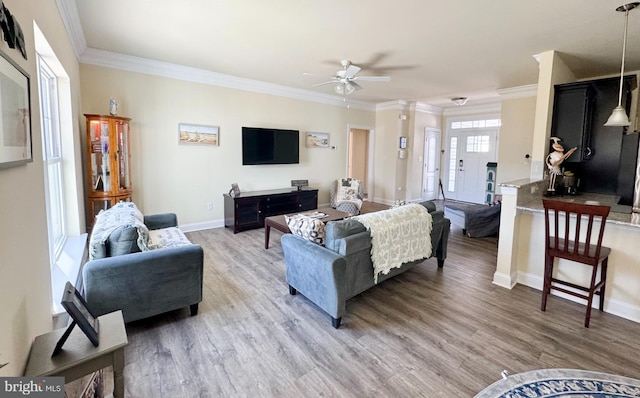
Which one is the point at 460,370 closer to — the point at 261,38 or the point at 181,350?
the point at 181,350

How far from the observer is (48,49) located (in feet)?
7.54

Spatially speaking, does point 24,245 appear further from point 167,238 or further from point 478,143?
point 478,143

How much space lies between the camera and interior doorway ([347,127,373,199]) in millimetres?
8086

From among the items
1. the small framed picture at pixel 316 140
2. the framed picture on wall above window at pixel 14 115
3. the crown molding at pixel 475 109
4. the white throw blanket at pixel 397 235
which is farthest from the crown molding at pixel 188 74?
the crown molding at pixel 475 109

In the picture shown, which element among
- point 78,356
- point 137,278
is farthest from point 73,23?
point 78,356

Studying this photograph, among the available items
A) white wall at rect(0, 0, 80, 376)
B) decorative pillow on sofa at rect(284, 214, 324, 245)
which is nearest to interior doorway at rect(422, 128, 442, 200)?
decorative pillow on sofa at rect(284, 214, 324, 245)

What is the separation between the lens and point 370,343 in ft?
7.58

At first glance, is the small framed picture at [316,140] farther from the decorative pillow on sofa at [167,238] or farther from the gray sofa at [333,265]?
the gray sofa at [333,265]

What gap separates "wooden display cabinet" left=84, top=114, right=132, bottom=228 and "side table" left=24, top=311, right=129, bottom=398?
286 cm

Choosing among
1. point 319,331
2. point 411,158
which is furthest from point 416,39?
point 411,158

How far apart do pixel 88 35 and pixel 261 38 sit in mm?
2002

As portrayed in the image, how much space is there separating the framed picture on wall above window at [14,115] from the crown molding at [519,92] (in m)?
6.72

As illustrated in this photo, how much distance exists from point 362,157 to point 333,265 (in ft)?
21.2

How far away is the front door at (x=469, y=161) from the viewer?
7934mm
